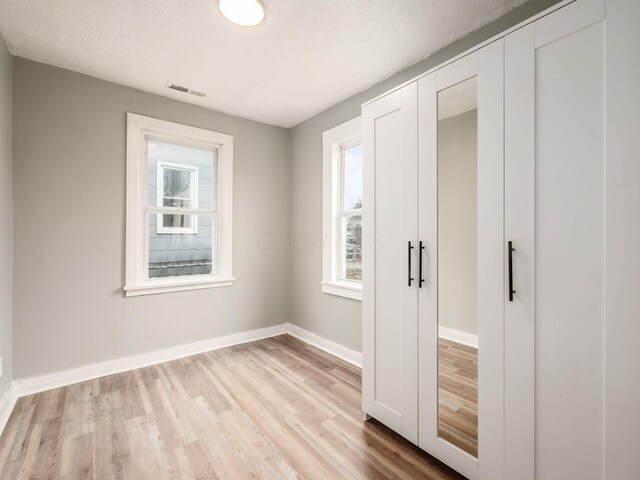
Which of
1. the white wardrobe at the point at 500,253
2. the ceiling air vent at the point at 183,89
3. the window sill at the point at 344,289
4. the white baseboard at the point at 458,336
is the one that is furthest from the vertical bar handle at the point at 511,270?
the ceiling air vent at the point at 183,89

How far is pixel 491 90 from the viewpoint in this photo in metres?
1.41

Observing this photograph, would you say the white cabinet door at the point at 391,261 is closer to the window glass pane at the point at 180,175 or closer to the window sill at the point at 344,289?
the window sill at the point at 344,289

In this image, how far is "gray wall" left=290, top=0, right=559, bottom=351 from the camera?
3.07 metres

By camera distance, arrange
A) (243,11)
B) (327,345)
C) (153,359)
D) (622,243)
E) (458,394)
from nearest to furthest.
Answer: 1. (622,243)
2. (458,394)
3. (243,11)
4. (153,359)
5. (327,345)

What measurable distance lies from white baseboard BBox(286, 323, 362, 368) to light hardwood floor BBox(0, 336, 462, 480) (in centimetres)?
23

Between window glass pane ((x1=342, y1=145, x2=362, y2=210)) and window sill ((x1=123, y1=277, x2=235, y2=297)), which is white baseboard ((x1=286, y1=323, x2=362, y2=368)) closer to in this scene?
window sill ((x1=123, y1=277, x2=235, y2=297))

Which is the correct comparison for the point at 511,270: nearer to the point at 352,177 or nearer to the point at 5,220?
the point at 352,177

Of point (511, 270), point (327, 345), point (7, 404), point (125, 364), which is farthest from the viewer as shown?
point (327, 345)

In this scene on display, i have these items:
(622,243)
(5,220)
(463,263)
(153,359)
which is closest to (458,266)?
(463,263)

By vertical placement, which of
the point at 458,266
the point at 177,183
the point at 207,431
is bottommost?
the point at 207,431

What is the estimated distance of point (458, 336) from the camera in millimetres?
1554

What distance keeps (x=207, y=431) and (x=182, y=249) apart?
6.36ft

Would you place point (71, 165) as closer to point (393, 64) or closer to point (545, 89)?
point (393, 64)

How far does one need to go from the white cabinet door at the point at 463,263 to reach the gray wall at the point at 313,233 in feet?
4.11
